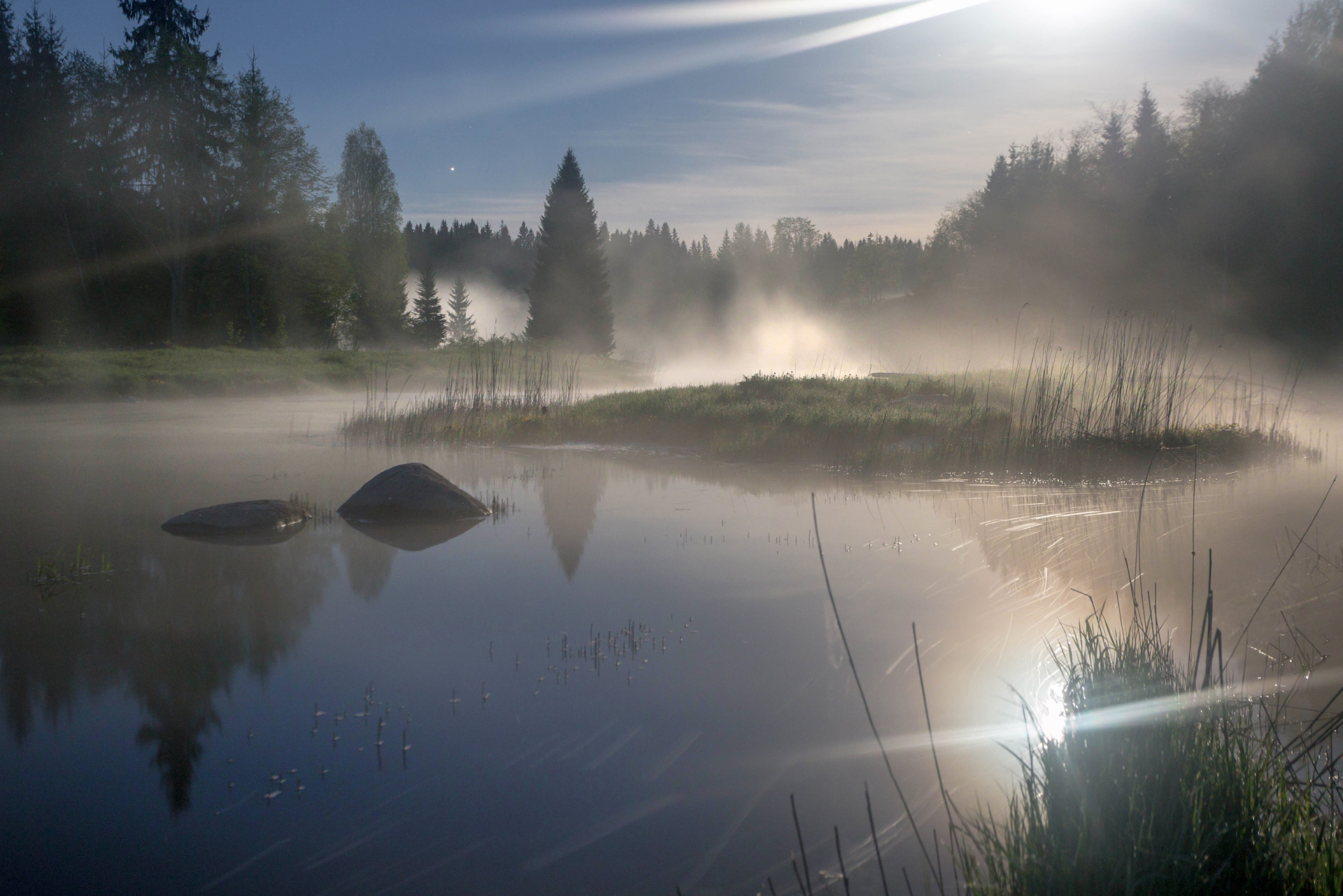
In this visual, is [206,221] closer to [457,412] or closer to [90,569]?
[457,412]

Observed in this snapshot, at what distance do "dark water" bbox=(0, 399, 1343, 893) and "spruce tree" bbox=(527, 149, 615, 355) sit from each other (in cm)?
3327

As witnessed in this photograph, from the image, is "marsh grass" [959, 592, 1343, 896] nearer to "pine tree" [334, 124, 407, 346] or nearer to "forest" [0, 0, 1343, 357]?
"forest" [0, 0, 1343, 357]

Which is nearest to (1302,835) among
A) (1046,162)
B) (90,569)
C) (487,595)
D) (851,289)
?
(487,595)

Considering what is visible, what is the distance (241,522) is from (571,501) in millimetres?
3356

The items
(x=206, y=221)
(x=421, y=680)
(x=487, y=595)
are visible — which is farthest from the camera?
(x=206, y=221)

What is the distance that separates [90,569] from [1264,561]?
877 centimetres

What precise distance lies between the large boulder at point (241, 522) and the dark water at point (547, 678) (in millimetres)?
291

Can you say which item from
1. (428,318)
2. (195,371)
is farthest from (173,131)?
(428,318)

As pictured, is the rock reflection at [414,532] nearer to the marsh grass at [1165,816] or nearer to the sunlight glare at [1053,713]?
the sunlight glare at [1053,713]

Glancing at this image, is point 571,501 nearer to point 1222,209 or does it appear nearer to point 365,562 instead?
point 365,562

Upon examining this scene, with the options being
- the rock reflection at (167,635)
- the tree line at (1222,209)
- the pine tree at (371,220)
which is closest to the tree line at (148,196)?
the pine tree at (371,220)

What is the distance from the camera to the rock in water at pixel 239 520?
7.59 meters

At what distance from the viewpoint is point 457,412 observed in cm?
1584

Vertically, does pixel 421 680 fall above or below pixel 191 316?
below
